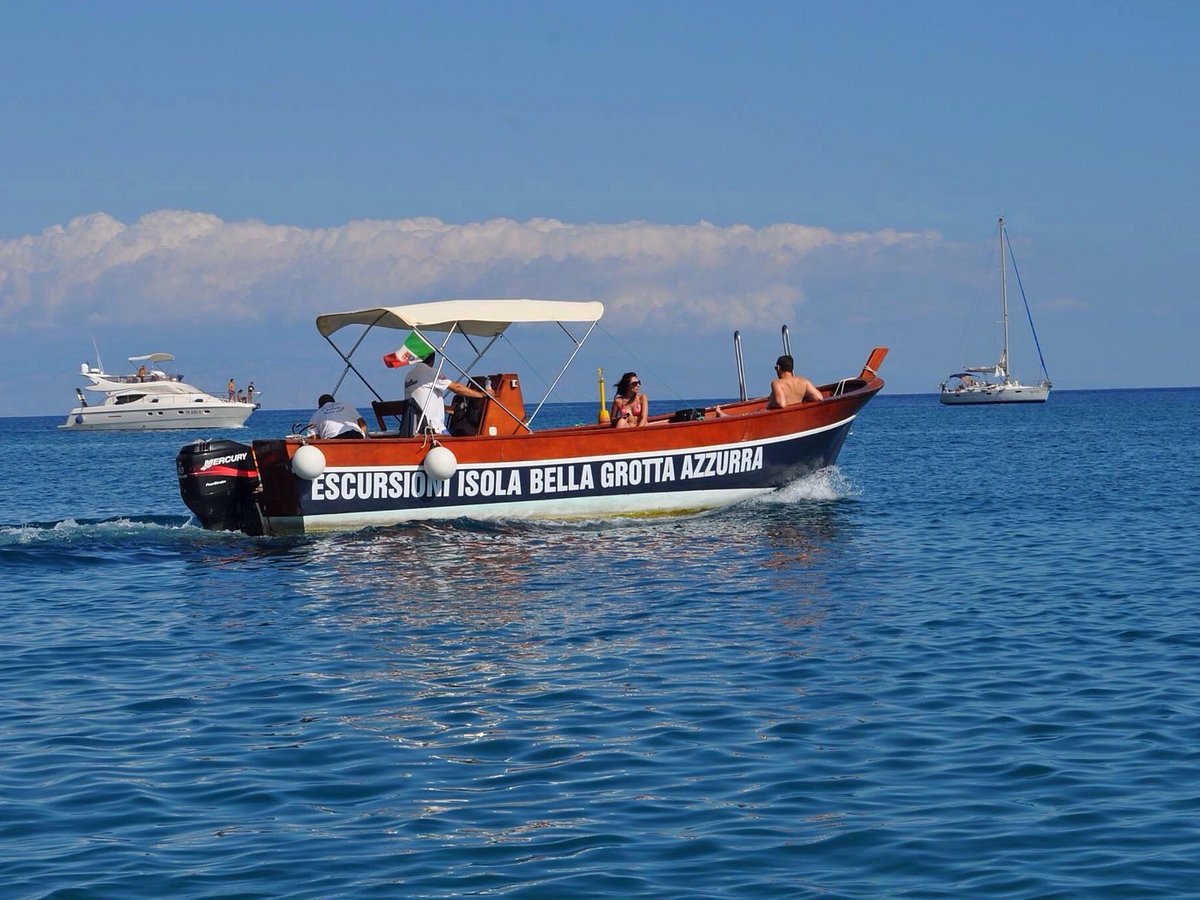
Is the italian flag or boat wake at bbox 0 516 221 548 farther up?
the italian flag

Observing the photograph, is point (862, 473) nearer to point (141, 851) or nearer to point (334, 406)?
point (334, 406)

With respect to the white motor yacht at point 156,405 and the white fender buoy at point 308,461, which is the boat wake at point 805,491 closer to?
the white fender buoy at point 308,461

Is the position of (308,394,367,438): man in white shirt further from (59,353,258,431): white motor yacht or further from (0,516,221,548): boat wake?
(59,353,258,431): white motor yacht

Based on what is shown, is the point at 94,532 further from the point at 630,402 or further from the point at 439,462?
the point at 630,402

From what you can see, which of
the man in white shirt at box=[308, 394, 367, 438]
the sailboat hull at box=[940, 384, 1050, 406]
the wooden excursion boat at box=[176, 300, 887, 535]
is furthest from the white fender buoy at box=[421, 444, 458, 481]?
the sailboat hull at box=[940, 384, 1050, 406]

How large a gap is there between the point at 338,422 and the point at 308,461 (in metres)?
1.41

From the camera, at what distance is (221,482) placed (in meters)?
17.8

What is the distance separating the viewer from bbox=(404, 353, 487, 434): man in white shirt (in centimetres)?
1820

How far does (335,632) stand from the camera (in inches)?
459

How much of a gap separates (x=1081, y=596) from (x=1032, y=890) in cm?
809

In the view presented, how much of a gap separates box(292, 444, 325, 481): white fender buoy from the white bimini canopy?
2.38 m

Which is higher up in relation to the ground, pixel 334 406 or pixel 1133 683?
pixel 334 406

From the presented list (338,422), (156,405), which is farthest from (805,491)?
(156,405)

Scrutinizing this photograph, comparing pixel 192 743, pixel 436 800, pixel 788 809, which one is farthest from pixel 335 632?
pixel 788 809
